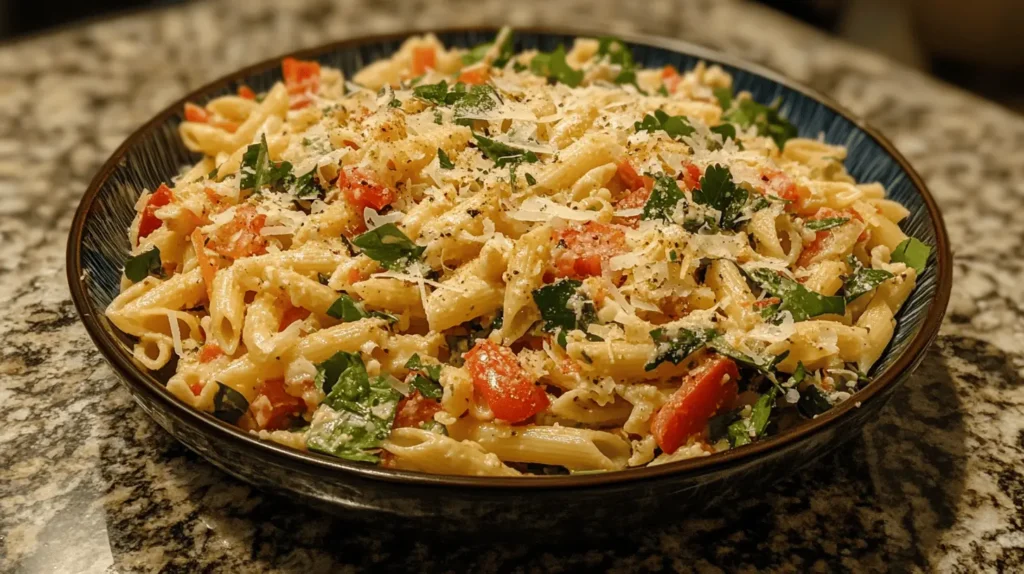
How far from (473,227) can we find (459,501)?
66cm

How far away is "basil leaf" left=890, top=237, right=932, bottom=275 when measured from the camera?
2039mm

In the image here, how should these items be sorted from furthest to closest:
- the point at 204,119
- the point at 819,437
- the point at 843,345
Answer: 1. the point at 204,119
2. the point at 843,345
3. the point at 819,437

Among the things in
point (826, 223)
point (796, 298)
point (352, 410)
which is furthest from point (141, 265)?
point (826, 223)

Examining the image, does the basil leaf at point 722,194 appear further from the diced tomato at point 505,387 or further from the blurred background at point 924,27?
the blurred background at point 924,27

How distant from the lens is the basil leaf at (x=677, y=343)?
1658 millimetres

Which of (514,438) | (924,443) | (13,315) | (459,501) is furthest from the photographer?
(13,315)

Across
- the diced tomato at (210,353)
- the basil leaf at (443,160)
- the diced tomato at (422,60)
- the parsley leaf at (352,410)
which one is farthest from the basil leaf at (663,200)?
the diced tomato at (422,60)

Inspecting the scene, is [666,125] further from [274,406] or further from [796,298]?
[274,406]

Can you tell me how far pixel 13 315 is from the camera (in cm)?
232

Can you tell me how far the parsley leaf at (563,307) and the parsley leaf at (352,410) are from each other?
34cm

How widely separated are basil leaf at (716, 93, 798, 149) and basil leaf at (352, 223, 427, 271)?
1167 millimetres

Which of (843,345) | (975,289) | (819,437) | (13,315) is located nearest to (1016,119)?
(975,289)

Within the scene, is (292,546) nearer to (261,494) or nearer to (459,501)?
(261,494)

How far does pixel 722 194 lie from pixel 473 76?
88cm
